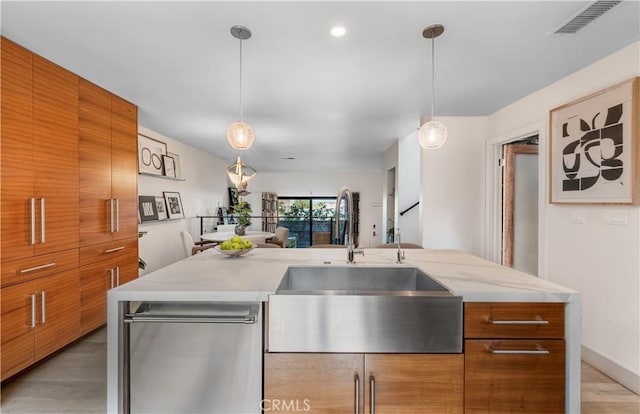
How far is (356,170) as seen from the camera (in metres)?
9.55

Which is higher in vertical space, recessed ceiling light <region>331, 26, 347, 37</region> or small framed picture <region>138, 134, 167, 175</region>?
recessed ceiling light <region>331, 26, 347, 37</region>

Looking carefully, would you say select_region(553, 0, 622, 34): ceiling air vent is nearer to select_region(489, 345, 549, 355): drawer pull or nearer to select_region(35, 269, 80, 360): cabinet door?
select_region(489, 345, 549, 355): drawer pull

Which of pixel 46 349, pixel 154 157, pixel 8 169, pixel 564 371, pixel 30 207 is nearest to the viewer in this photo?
pixel 564 371

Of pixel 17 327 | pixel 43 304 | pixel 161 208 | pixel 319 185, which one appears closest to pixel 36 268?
pixel 43 304

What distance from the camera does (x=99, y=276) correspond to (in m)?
2.86

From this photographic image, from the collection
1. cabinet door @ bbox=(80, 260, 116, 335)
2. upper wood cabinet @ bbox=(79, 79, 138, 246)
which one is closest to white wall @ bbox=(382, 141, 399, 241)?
upper wood cabinet @ bbox=(79, 79, 138, 246)

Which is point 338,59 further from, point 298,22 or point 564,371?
point 564,371

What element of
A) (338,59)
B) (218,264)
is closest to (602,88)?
(338,59)

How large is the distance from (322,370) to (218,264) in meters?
0.95

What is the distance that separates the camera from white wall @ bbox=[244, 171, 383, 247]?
9.68 meters

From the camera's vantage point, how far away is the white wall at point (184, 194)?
14.8 feet

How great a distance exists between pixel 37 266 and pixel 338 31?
A: 8.57ft

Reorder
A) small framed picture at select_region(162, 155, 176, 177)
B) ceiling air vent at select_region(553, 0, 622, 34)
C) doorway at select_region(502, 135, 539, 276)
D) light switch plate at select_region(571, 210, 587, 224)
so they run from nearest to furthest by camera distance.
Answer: ceiling air vent at select_region(553, 0, 622, 34)
light switch plate at select_region(571, 210, 587, 224)
doorway at select_region(502, 135, 539, 276)
small framed picture at select_region(162, 155, 176, 177)

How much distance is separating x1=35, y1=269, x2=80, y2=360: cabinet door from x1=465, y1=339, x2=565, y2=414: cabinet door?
109 inches
